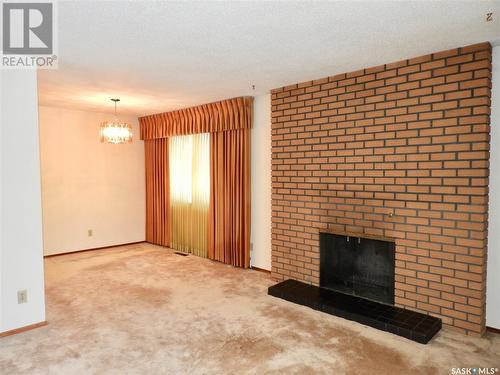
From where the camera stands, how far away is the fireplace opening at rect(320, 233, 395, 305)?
11.6ft

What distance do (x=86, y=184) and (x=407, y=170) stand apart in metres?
5.23

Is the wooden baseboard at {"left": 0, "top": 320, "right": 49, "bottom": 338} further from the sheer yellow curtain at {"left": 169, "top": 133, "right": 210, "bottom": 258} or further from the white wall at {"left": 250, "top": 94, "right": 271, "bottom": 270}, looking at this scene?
the sheer yellow curtain at {"left": 169, "top": 133, "right": 210, "bottom": 258}

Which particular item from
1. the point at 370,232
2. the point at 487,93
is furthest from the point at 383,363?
the point at 487,93

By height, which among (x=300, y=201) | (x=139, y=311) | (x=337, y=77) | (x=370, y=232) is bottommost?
(x=139, y=311)

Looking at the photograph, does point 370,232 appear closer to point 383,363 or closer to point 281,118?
point 383,363

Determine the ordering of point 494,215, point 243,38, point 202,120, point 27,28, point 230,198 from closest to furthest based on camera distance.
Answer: point 27,28 → point 243,38 → point 494,215 → point 230,198 → point 202,120

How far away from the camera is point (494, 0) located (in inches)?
85.8

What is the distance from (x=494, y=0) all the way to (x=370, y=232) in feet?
7.18

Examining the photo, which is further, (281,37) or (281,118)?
(281,118)

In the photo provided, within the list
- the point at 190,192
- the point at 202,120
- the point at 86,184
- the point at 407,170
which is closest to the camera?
the point at 407,170

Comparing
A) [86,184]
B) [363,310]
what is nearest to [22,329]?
[363,310]

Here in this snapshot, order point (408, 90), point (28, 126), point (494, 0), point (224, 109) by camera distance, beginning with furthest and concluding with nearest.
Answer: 1. point (224, 109)
2. point (408, 90)
3. point (28, 126)
4. point (494, 0)

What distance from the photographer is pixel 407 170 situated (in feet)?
11.0

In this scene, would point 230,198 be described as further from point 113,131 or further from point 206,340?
point 206,340
